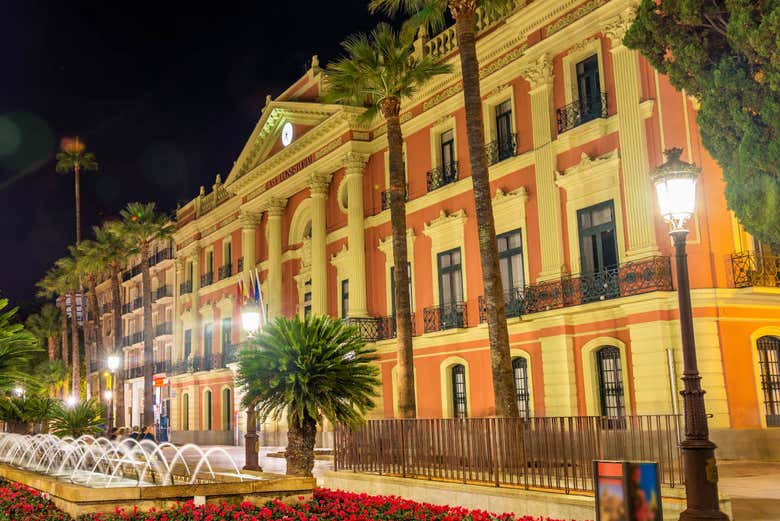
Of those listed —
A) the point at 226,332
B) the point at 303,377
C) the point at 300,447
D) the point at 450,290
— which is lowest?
the point at 300,447

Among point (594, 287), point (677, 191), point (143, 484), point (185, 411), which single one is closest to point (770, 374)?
A: point (594, 287)

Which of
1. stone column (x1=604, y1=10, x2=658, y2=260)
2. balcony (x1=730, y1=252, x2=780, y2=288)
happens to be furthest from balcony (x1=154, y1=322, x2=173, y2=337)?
balcony (x1=730, y1=252, x2=780, y2=288)

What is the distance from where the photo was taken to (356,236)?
1383 inches

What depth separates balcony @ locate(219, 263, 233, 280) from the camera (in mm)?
48841

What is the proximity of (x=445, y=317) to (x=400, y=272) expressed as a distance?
21.1ft

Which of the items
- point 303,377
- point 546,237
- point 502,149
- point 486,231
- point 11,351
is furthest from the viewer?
point 502,149

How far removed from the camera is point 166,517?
10.9 m

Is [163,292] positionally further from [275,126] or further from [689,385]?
[689,385]

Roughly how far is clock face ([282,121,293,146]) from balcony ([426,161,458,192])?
35.5ft

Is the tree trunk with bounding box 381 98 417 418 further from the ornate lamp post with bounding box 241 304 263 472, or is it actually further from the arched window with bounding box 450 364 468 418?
the arched window with bounding box 450 364 468 418

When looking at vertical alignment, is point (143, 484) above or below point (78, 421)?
below

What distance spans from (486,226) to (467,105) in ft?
10.1

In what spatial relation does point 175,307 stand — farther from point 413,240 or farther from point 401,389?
point 401,389

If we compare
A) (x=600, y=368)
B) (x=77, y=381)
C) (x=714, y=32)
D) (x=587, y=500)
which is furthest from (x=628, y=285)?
(x=77, y=381)
